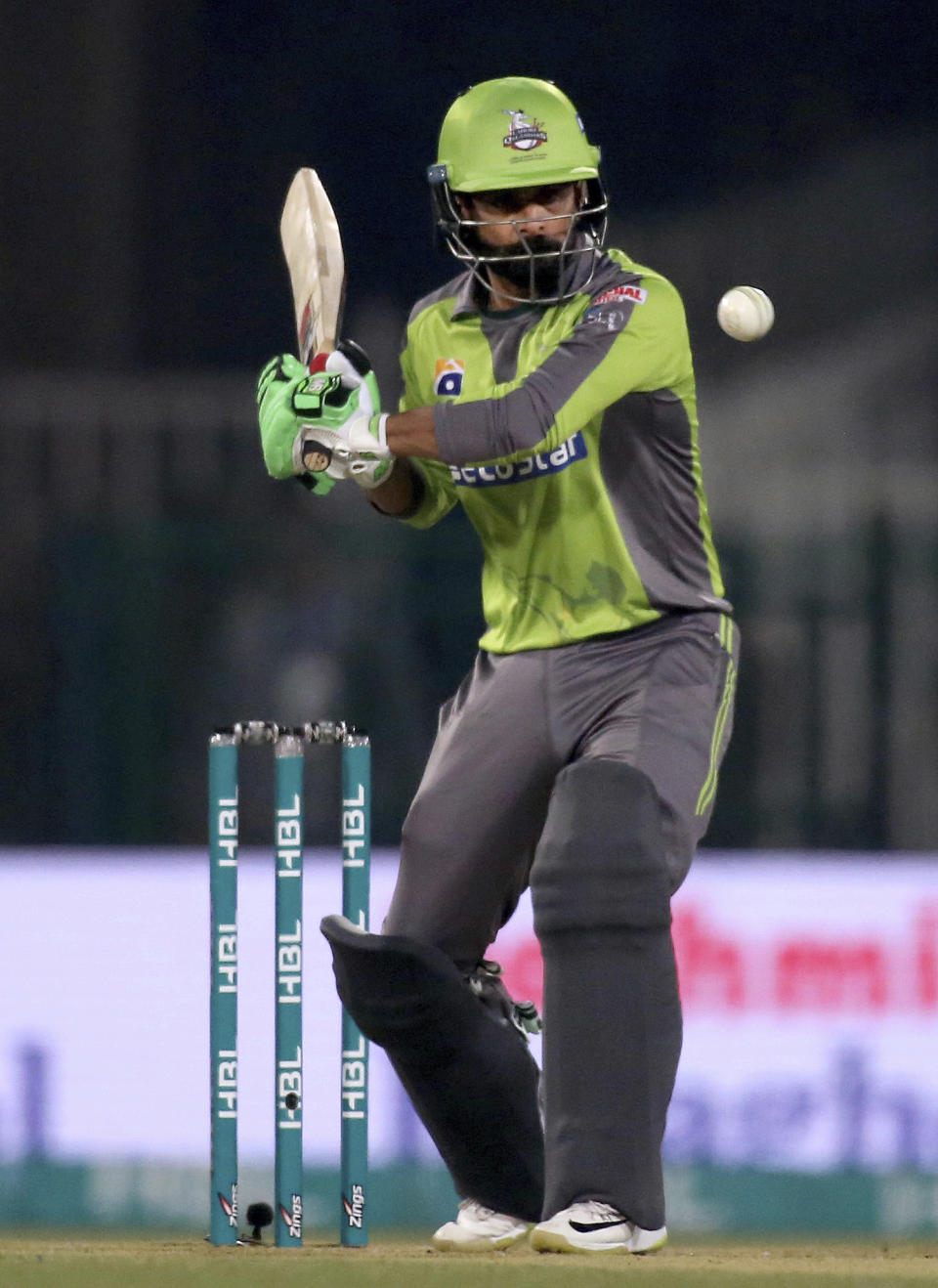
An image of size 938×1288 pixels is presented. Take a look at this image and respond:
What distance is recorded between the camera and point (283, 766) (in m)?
2.90

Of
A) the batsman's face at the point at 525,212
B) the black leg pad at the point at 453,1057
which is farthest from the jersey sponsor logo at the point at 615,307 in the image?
the black leg pad at the point at 453,1057

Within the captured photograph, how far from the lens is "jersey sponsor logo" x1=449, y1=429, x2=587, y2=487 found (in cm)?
291

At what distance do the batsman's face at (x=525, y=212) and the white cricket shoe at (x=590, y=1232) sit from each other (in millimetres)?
1144

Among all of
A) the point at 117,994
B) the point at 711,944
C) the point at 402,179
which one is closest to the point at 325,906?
the point at 117,994

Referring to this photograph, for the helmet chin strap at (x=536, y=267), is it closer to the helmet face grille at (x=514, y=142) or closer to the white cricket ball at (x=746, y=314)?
the helmet face grille at (x=514, y=142)

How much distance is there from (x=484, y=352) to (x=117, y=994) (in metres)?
2.51

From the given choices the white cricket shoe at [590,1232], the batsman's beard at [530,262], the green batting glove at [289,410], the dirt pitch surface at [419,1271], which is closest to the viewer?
the dirt pitch surface at [419,1271]

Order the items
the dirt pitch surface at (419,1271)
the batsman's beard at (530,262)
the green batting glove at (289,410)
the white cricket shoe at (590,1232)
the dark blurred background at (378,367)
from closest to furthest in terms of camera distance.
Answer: the dirt pitch surface at (419,1271)
the white cricket shoe at (590,1232)
the green batting glove at (289,410)
the batsman's beard at (530,262)
the dark blurred background at (378,367)

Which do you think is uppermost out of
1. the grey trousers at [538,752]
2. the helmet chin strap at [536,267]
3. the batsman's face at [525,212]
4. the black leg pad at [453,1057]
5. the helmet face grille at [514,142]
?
the helmet face grille at [514,142]

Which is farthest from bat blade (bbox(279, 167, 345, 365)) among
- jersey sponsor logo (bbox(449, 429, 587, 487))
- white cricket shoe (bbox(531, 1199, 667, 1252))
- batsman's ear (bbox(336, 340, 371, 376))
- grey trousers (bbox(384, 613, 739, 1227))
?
→ white cricket shoe (bbox(531, 1199, 667, 1252))

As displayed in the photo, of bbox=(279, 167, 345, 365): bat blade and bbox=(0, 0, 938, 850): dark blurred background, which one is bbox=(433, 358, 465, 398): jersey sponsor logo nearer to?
bbox=(279, 167, 345, 365): bat blade

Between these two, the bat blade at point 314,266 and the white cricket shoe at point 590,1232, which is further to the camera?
the bat blade at point 314,266

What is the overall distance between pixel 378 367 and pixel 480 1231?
3747mm

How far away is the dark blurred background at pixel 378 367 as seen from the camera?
20.1ft
